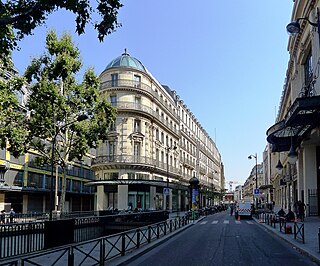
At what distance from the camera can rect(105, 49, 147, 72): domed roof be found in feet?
161

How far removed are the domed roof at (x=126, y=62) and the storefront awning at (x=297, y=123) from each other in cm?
2226

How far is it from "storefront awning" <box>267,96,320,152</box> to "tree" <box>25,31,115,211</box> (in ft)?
40.9

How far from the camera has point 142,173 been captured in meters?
48.5

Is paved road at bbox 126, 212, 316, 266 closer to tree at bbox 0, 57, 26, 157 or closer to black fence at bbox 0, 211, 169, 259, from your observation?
black fence at bbox 0, 211, 169, 259

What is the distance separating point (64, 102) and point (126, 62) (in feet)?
71.8

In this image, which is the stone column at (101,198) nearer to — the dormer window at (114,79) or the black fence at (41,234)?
the dormer window at (114,79)

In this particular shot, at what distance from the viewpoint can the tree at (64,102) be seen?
93.7 ft

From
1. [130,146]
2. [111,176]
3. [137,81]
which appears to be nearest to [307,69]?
[137,81]

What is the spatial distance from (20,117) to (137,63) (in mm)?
25994

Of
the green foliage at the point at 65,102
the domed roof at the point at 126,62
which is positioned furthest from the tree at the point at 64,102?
the domed roof at the point at 126,62

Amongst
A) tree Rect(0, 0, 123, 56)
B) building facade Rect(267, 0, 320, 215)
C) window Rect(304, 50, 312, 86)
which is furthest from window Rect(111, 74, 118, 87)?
tree Rect(0, 0, 123, 56)

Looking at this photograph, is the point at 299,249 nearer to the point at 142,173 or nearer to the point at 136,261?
the point at 136,261

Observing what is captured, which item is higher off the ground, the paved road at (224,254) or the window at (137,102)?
the window at (137,102)

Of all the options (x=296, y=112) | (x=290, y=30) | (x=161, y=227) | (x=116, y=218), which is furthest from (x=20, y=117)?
Result: (x=290, y=30)
